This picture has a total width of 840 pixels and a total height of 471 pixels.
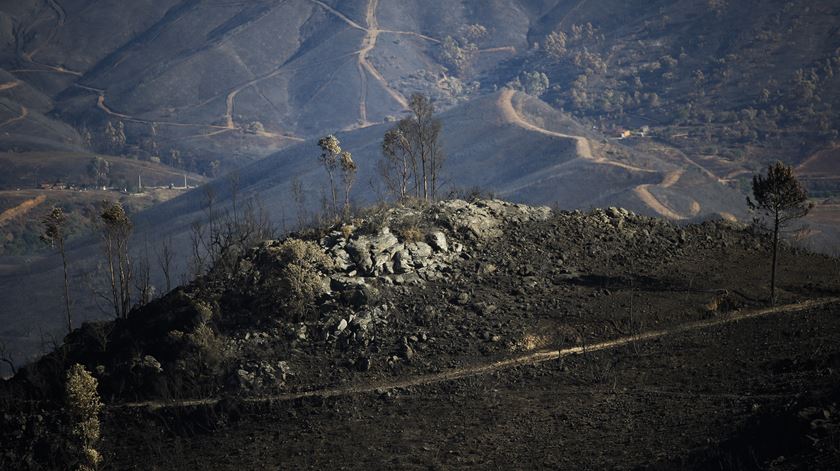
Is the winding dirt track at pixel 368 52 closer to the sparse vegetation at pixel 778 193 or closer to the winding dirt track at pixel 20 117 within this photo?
the winding dirt track at pixel 20 117

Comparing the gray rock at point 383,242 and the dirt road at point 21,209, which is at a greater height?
the gray rock at point 383,242

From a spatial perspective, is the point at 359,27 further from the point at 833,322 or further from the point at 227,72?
the point at 833,322

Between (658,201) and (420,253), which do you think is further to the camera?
(658,201)

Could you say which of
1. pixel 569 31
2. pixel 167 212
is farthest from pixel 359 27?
pixel 167 212

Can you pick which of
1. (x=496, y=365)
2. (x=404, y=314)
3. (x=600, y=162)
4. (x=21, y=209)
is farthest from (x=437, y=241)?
(x=21, y=209)

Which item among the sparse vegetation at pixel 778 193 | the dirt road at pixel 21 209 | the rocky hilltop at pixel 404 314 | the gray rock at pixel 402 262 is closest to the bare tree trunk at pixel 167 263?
the rocky hilltop at pixel 404 314

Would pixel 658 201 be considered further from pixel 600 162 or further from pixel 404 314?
→ pixel 404 314

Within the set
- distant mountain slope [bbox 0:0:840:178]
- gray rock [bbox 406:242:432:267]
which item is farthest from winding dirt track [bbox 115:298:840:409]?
distant mountain slope [bbox 0:0:840:178]
